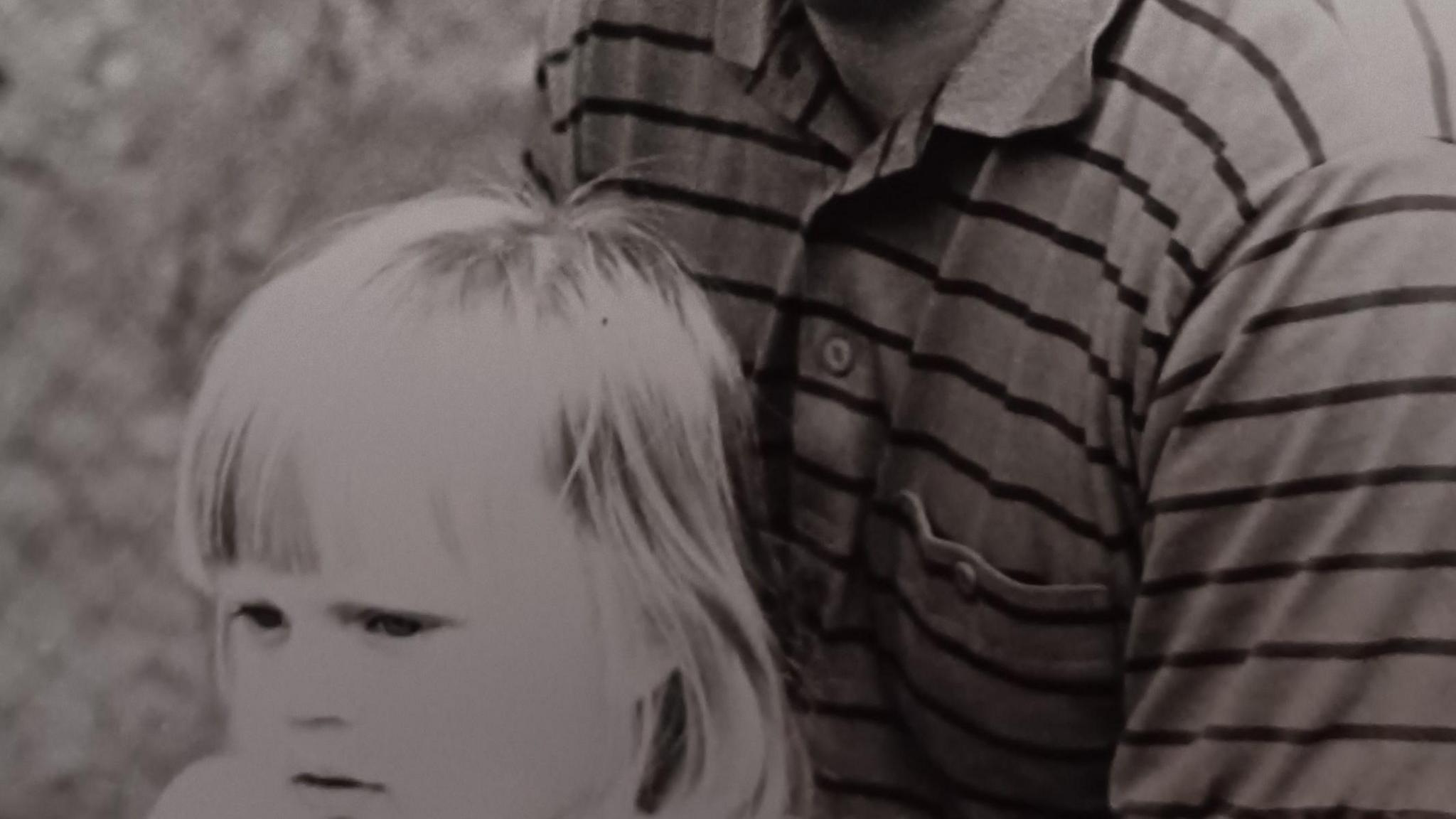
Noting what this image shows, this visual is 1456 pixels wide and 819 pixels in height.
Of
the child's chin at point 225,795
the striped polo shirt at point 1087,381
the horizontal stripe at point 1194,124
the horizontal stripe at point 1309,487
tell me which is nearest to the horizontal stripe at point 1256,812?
the striped polo shirt at point 1087,381

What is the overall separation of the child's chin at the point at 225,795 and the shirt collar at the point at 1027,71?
1.26ft

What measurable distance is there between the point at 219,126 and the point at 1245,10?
0.42 m

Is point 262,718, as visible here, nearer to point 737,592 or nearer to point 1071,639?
point 737,592

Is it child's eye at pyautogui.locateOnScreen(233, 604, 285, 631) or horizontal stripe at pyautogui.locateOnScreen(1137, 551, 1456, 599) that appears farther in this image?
child's eye at pyautogui.locateOnScreen(233, 604, 285, 631)

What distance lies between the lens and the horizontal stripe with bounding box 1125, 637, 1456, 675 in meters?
0.53

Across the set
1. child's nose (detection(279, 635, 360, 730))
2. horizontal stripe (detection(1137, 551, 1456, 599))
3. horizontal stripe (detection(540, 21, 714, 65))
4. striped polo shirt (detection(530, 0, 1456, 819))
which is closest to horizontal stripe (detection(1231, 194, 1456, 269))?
striped polo shirt (detection(530, 0, 1456, 819))

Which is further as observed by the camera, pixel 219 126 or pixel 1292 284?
pixel 219 126

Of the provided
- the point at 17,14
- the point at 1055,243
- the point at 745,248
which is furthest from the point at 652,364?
the point at 17,14

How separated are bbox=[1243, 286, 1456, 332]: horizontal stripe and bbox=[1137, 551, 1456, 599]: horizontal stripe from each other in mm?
84

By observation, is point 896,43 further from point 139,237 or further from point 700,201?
point 139,237

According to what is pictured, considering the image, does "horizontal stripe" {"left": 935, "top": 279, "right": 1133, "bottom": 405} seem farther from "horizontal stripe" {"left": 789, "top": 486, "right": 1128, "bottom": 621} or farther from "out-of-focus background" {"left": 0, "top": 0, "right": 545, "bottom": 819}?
"out-of-focus background" {"left": 0, "top": 0, "right": 545, "bottom": 819}

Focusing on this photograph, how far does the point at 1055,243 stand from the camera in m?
0.58

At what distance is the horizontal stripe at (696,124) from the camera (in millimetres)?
617

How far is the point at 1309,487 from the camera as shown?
1.76 feet
